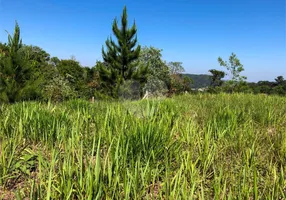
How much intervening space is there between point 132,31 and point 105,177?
16.8 metres

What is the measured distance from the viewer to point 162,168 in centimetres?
139

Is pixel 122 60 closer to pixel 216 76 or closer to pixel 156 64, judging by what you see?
pixel 156 64

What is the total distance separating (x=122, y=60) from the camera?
55.7ft

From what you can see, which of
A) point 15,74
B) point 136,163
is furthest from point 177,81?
point 136,163

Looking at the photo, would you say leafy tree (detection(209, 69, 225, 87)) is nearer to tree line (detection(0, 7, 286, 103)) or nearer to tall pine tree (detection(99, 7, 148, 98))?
tree line (detection(0, 7, 286, 103))

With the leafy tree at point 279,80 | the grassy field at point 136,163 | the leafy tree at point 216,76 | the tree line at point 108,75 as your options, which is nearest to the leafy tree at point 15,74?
the tree line at point 108,75

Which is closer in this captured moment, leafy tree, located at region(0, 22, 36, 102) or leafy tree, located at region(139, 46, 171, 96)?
leafy tree, located at region(0, 22, 36, 102)

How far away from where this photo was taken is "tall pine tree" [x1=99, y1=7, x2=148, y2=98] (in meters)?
16.7

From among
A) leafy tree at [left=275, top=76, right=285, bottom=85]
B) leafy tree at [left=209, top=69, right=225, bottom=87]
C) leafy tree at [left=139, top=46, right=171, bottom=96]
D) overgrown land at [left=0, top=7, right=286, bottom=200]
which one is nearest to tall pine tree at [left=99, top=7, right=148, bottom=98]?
leafy tree at [left=139, top=46, right=171, bottom=96]

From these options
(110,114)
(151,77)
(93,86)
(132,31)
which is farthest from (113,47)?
(110,114)

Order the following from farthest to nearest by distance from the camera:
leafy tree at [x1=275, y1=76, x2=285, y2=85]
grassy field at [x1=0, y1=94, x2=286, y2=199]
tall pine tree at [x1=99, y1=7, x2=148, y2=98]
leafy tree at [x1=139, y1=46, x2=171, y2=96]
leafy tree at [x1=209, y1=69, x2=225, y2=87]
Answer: leafy tree at [x1=275, y1=76, x2=285, y2=85] → leafy tree at [x1=209, y1=69, x2=225, y2=87] → leafy tree at [x1=139, y1=46, x2=171, y2=96] → tall pine tree at [x1=99, y1=7, x2=148, y2=98] → grassy field at [x1=0, y1=94, x2=286, y2=199]

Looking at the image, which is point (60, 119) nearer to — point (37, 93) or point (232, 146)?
point (232, 146)

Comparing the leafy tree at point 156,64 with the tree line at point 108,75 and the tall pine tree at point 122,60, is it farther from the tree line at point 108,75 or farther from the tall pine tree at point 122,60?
the tall pine tree at point 122,60

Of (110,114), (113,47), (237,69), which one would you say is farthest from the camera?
(237,69)
